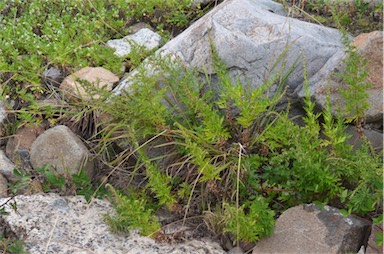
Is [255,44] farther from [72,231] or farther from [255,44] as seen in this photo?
[72,231]

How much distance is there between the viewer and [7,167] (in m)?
4.79

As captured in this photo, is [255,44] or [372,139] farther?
[255,44]

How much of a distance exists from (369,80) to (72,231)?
2138 mm

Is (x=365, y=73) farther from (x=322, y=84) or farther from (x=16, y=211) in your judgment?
(x=16, y=211)

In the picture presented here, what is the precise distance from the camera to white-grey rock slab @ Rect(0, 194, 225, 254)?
3.96 m

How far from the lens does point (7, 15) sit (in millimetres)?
6453

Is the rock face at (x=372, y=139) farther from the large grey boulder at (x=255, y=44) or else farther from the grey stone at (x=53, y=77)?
the grey stone at (x=53, y=77)

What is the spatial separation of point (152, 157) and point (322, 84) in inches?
49.6

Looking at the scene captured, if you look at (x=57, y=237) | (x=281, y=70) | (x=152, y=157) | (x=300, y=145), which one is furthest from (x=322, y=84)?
(x=57, y=237)

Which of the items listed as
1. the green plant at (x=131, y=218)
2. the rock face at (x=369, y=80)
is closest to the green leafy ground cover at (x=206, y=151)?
the green plant at (x=131, y=218)

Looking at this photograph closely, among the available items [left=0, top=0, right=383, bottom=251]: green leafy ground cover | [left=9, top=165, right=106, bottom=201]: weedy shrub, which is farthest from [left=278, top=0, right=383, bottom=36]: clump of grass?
[left=9, top=165, right=106, bottom=201]: weedy shrub

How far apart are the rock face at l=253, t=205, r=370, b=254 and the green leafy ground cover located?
0.08m

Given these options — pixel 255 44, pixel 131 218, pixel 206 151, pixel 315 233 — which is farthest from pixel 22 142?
pixel 315 233

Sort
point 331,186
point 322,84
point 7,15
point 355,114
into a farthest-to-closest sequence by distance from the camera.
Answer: point 7,15 < point 322,84 < point 355,114 < point 331,186
